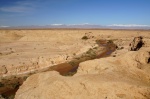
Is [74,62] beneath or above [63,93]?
beneath

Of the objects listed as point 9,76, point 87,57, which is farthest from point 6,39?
point 9,76

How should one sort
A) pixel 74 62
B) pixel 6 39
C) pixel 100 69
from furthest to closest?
pixel 6 39
pixel 74 62
pixel 100 69

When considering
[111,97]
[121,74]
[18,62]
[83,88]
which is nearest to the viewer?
[111,97]

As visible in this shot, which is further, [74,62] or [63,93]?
[74,62]

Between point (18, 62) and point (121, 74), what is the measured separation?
44.6 feet

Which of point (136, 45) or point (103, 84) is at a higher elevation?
point (103, 84)

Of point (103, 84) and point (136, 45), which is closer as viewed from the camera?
point (103, 84)

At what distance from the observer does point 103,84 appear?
9.50 meters

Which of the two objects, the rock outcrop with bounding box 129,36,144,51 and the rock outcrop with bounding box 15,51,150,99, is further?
the rock outcrop with bounding box 129,36,144,51

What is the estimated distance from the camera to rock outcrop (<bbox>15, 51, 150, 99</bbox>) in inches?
354

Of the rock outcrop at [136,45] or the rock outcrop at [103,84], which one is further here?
the rock outcrop at [136,45]

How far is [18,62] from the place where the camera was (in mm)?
21688

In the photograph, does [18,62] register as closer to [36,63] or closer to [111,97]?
[36,63]

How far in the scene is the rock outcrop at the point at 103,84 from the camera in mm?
8992
